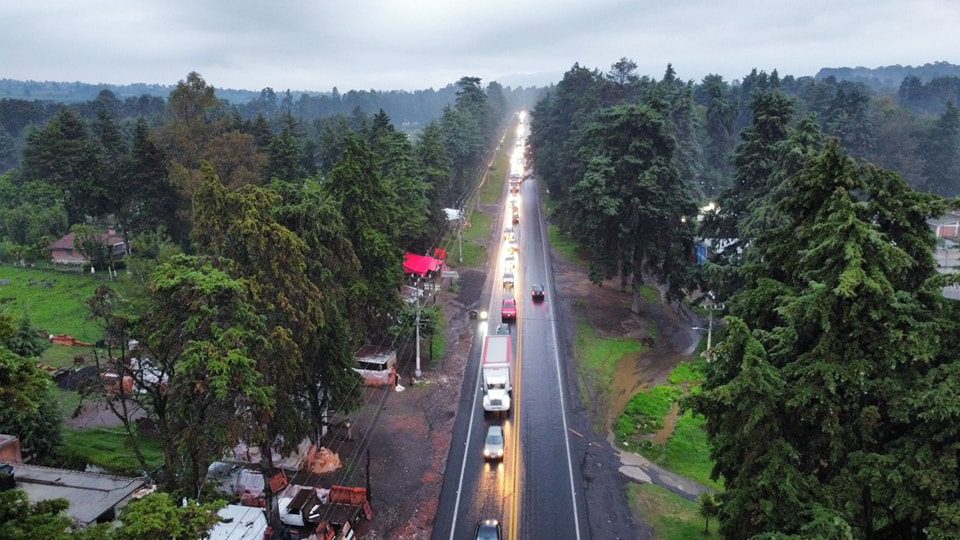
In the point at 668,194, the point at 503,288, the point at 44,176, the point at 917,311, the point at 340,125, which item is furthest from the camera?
the point at 340,125

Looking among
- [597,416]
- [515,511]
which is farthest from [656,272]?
[515,511]

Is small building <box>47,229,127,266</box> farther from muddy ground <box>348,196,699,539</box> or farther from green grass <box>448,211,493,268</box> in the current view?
muddy ground <box>348,196,699,539</box>

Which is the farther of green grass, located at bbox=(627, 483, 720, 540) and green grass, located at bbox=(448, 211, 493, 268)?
green grass, located at bbox=(448, 211, 493, 268)

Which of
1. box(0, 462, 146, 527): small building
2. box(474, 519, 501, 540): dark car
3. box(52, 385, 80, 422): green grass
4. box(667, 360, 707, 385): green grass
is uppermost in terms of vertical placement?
box(0, 462, 146, 527): small building

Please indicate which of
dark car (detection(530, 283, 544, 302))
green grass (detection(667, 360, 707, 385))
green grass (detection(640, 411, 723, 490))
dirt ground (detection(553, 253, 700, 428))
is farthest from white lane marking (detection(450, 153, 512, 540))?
green grass (detection(667, 360, 707, 385))

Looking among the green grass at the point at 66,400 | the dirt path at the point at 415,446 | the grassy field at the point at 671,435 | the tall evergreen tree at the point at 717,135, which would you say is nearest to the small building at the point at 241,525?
the dirt path at the point at 415,446

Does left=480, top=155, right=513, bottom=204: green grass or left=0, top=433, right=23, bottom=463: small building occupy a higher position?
left=480, top=155, right=513, bottom=204: green grass

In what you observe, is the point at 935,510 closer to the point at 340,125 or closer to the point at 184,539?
the point at 184,539
